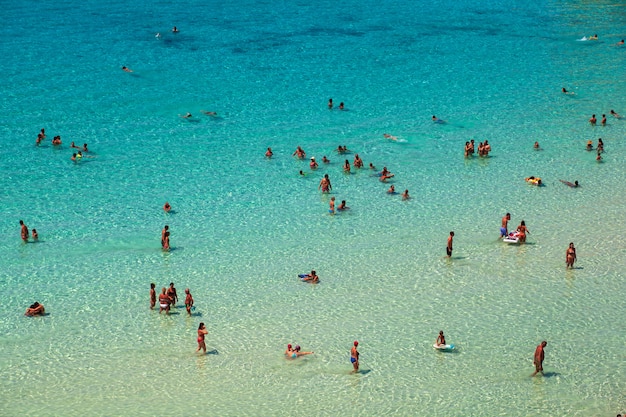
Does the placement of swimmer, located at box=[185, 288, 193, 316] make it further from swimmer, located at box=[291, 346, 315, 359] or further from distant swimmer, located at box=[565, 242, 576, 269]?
distant swimmer, located at box=[565, 242, 576, 269]

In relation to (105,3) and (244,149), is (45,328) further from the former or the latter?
(105,3)

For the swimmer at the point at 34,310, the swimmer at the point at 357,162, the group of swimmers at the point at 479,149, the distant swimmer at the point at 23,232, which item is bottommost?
the swimmer at the point at 34,310

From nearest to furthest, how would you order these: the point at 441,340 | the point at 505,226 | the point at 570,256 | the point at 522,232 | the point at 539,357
Result: the point at 539,357 → the point at 441,340 → the point at 570,256 → the point at 522,232 → the point at 505,226

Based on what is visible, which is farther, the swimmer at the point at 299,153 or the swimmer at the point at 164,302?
the swimmer at the point at 299,153

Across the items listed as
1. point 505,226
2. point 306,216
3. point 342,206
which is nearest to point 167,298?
point 306,216

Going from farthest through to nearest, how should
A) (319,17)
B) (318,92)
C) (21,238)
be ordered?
(319,17) → (318,92) → (21,238)

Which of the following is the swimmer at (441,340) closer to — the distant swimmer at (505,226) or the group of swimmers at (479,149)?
the distant swimmer at (505,226)

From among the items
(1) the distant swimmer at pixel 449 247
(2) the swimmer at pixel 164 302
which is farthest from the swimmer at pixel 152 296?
(1) the distant swimmer at pixel 449 247

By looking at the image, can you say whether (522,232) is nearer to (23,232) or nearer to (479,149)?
(479,149)

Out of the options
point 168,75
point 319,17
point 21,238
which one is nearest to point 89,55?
point 168,75
